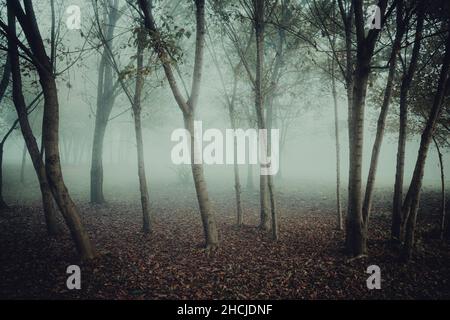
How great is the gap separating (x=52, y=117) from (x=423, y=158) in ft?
30.7

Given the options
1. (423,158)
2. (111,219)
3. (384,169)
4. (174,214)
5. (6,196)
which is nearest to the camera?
A: (423,158)

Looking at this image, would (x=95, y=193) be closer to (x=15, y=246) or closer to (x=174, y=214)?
(x=174, y=214)

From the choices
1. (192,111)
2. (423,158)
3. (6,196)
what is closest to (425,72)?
(423,158)

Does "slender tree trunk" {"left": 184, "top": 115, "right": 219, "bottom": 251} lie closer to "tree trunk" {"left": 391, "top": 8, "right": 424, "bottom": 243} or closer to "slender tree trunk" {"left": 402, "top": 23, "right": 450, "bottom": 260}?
"slender tree trunk" {"left": 402, "top": 23, "right": 450, "bottom": 260}

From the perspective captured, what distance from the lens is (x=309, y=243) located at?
8.61m

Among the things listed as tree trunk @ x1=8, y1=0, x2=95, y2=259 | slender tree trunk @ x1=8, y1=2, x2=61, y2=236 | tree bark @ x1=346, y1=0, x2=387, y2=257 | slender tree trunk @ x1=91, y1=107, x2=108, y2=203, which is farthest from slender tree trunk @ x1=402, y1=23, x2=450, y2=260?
slender tree trunk @ x1=91, y1=107, x2=108, y2=203

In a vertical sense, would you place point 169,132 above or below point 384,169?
above

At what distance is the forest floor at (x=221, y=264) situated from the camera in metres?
6.06

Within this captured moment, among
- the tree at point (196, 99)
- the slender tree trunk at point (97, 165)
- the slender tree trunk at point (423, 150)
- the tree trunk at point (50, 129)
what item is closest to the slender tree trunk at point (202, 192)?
the tree at point (196, 99)

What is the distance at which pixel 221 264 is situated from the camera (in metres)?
7.35

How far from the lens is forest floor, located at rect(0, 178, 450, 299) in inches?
239

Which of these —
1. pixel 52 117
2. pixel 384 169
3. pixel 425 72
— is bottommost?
pixel 384 169

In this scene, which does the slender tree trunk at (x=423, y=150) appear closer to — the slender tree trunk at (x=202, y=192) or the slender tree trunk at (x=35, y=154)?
the slender tree trunk at (x=202, y=192)

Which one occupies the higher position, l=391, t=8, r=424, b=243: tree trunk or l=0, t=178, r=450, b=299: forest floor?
l=391, t=8, r=424, b=243: tree trunk
